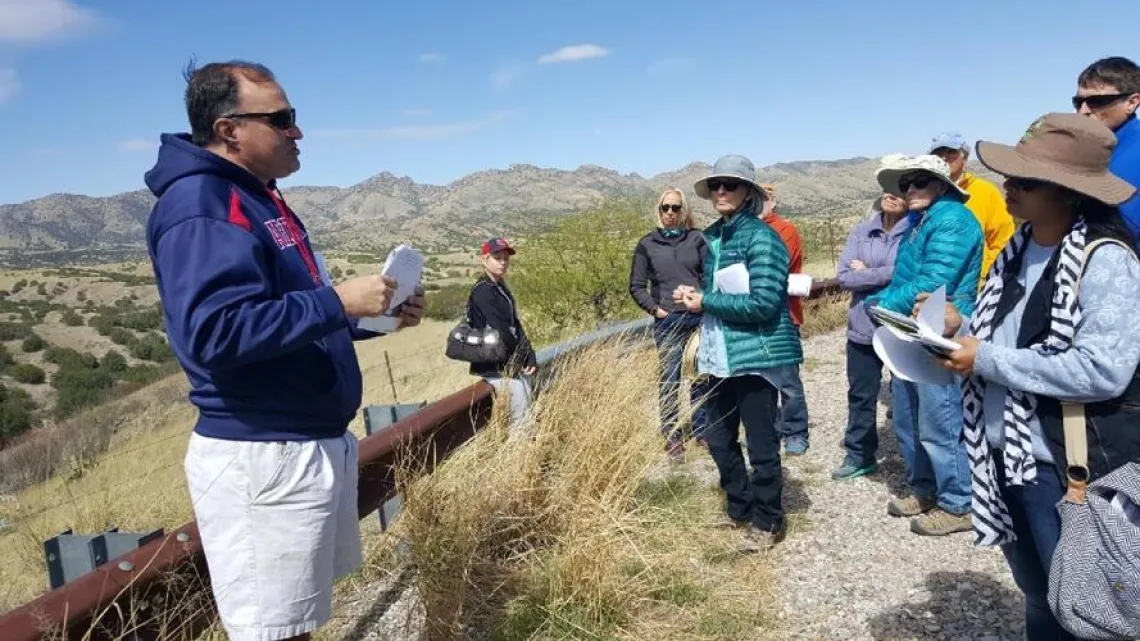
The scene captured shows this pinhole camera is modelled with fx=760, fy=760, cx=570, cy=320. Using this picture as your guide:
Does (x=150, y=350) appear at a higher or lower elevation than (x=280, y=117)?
lower

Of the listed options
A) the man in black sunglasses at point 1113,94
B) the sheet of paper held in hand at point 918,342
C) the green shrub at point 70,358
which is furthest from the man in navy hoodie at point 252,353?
the green shrub at point 70,358

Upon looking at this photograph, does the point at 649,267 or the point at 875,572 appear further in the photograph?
the point at 649,267

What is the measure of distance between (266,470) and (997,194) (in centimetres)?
469

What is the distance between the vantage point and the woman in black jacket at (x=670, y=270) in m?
5.82

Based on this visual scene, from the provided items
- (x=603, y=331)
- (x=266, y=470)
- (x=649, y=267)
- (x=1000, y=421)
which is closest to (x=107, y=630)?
(x=266, y=470)

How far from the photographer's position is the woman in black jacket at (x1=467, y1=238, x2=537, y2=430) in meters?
5.41

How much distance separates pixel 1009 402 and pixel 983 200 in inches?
118

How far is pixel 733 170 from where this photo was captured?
4043 mm

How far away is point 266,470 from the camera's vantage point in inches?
84.5

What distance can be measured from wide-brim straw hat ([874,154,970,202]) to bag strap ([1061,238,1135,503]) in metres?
1.99

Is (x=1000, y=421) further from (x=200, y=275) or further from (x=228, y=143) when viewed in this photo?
(x=228, y=143)

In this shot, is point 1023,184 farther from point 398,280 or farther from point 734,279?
point 398,280

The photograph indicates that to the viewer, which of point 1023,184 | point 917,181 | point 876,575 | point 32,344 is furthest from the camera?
point 32,344

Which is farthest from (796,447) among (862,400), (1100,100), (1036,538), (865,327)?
(1036,538)
